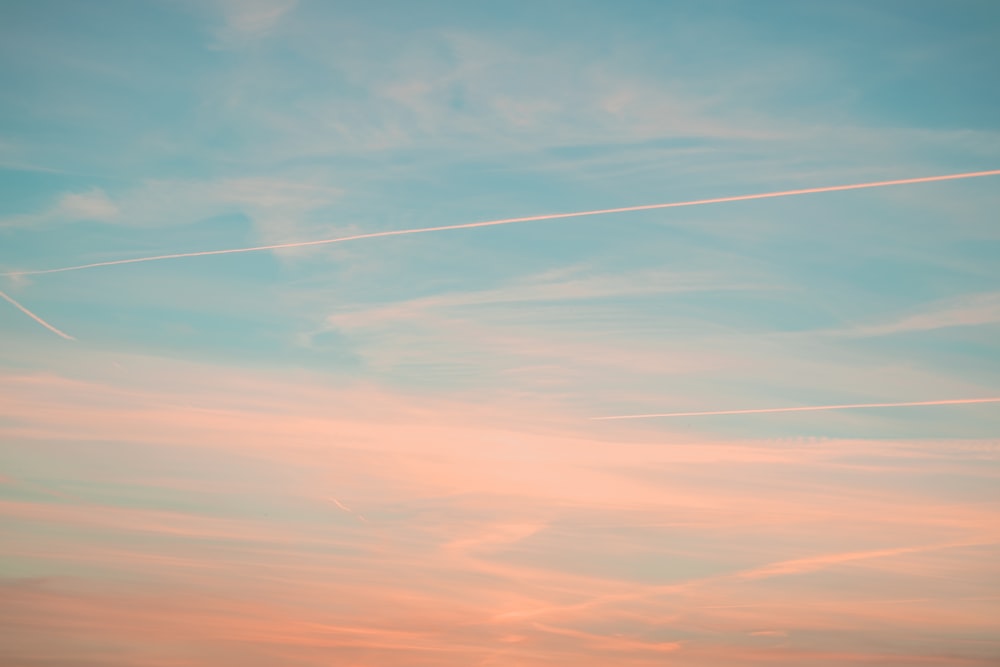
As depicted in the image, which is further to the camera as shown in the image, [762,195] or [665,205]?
[762,195]

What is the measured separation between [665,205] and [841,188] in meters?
31.6

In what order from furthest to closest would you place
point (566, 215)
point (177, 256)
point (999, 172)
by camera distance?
point (177, 256)
point (566, 215)
point (999, 172)

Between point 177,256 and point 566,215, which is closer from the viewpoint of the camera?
point 566,215

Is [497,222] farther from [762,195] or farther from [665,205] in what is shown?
[762,195]

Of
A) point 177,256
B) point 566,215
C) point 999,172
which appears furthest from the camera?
point 177,256

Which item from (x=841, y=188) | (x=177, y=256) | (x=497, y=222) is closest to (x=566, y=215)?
(x=497, y=222)

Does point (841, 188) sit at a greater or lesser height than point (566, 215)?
greater

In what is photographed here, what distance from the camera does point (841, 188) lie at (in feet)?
304

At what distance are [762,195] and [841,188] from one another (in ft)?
42.2

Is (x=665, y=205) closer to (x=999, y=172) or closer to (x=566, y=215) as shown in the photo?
(x=566, y=215)

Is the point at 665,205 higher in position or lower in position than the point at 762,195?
lower

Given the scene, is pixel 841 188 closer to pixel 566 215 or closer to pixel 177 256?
pixel 566 215

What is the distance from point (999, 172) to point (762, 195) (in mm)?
29083

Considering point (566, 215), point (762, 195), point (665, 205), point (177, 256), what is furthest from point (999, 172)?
point (177, 256)
